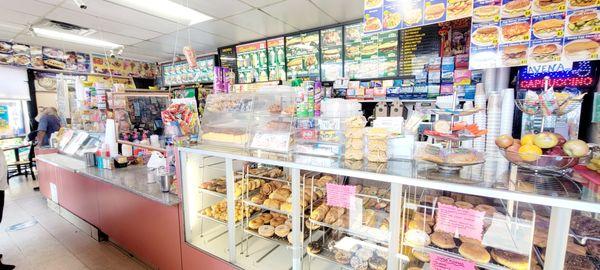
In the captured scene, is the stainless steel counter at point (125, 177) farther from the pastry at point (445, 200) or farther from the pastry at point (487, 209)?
the pastry at point (487, 209)

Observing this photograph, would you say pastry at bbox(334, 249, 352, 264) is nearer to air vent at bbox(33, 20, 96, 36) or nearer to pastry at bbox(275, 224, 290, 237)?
pastry at bbox(275, 224, 290, 237)

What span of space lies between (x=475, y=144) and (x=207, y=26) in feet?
14.9

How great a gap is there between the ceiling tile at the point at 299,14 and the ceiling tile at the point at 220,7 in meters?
0.39

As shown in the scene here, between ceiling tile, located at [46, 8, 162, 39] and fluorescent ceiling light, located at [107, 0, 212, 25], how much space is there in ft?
3.19

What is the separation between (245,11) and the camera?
3996mm

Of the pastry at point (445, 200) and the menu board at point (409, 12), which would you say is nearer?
the pastry at point (445, 200)

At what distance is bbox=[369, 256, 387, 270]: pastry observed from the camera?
5.04 ft

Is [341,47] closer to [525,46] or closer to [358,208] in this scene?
[525,46]

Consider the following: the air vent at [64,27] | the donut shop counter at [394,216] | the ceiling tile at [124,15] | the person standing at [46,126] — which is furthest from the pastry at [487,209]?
the person standing at [46,126]

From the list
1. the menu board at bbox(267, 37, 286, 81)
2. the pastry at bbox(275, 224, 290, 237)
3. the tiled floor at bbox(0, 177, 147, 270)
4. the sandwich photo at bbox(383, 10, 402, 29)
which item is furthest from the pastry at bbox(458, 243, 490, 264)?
the menu board at bbox(267, 37, 286, 81)

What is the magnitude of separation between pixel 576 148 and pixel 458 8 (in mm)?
1849

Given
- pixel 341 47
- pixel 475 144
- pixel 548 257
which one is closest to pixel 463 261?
pixel 548 257

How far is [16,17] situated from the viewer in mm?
4270

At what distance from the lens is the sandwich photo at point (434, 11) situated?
8.03 feet
